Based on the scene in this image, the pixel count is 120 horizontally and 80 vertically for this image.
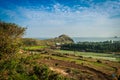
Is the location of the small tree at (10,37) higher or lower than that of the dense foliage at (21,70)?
higher

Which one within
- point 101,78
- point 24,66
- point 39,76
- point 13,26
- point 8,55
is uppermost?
point 13,26

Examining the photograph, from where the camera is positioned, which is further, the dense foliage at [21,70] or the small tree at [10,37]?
the small tree at [10,37]

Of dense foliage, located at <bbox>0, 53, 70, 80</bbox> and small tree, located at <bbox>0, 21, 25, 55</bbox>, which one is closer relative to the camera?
dense foliage, located at <bbox>0, 53, 70, 80</bbox>

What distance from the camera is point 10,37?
1576 cm

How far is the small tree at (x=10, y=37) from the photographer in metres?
14.3

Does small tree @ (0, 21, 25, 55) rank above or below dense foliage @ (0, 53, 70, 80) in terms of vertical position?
above

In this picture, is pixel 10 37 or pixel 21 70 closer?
pixel 21 70

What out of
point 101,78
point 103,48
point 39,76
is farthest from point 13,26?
point 103,48

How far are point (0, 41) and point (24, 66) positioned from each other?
341 centimetres

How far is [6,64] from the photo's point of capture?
534 inches

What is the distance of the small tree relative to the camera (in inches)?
563

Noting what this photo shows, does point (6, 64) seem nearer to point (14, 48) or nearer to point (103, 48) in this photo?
point (14, 48)

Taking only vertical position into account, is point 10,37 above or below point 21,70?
above

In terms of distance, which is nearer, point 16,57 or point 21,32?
point 16,57
